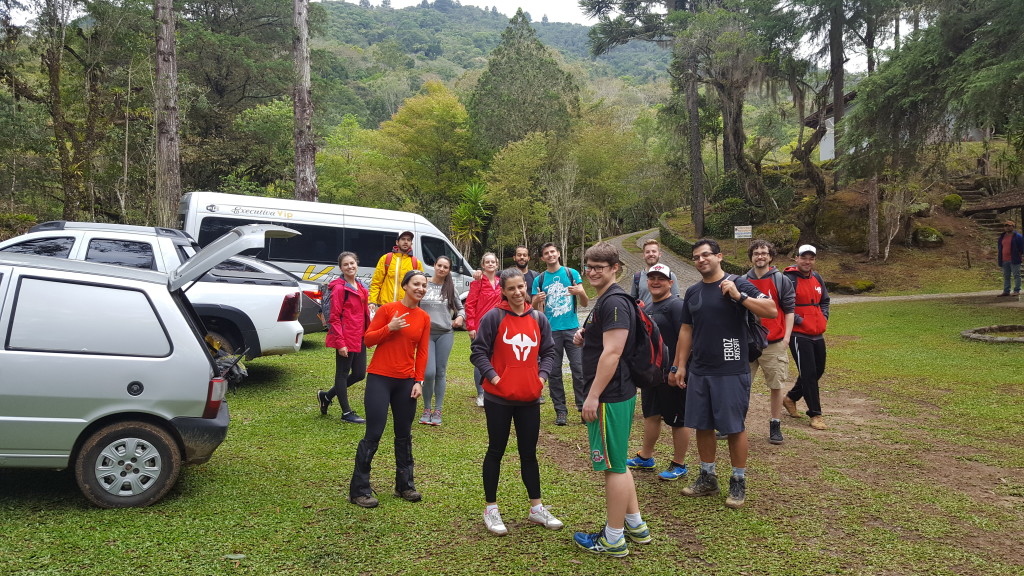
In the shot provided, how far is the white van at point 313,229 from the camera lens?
41.6ft

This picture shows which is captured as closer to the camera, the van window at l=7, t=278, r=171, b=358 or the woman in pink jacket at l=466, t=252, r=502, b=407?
the van window at l=7, t=278, r=171, b=358

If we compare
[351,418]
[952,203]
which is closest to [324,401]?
[351,418]

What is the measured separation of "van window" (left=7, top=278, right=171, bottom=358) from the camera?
3.79 meters

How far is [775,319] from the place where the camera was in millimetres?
5676

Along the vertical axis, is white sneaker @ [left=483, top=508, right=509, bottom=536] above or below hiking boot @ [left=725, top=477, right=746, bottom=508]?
above

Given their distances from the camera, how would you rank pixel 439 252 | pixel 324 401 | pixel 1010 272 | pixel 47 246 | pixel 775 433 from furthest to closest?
1. pixel 1010 272
2. pixel 439 252
3. pixel 47 246
4. pixel 324 401
5. pixel 775 433

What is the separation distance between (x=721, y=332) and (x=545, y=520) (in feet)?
5.60

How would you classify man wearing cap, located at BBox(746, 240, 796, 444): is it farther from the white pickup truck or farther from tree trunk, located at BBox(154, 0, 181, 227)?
tree trunk, located at BBox(154, 0, 181, 227)

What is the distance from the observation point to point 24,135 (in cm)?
1877

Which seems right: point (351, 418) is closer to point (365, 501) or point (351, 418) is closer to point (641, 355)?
point (365, 501)

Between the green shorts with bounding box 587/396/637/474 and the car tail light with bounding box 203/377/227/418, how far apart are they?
2439 millimetres

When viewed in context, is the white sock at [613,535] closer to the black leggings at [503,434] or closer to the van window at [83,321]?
the black leggings at [503,434]

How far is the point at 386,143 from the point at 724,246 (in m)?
18.6


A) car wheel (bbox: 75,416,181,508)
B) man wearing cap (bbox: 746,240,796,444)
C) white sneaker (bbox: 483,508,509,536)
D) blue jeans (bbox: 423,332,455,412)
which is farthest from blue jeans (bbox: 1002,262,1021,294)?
car wheel (bbox: 75,416,181,508)
